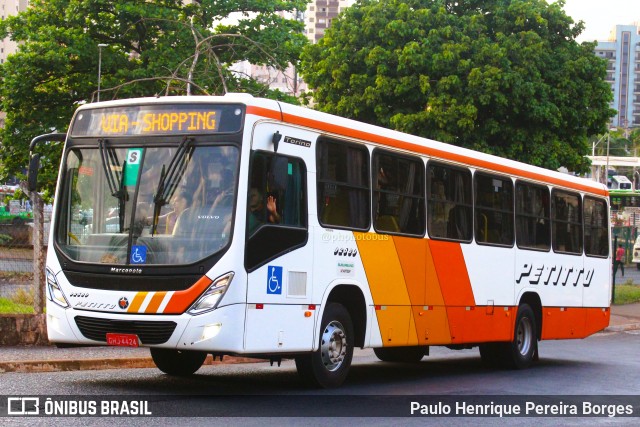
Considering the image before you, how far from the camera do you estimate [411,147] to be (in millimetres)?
13867

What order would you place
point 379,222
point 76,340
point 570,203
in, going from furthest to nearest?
point 570,203, point 379,222, point 76,340

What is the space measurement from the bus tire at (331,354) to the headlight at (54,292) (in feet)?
8.28

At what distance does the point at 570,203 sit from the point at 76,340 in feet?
33.7

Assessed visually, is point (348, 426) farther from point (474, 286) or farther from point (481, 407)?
point (474, 286)

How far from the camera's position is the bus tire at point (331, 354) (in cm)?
1174

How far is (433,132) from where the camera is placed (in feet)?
111

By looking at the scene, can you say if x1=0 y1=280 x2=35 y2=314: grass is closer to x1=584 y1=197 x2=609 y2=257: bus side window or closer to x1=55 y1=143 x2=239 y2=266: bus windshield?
x1=55 y1=143 x2=239 y2=266: bus windshield

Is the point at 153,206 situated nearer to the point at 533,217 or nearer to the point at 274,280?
the point at 274,280

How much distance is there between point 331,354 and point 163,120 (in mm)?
3152

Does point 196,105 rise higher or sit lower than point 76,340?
A: higher

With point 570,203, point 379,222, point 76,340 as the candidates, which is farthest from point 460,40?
point 76,340

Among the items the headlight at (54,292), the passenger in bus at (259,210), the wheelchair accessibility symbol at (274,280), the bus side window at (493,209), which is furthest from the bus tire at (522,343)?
the headlight at (54,292)

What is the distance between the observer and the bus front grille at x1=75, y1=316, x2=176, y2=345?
10.5 m

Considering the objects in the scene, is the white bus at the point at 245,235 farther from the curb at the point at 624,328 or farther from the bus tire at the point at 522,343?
the curb at the point at 624,328
